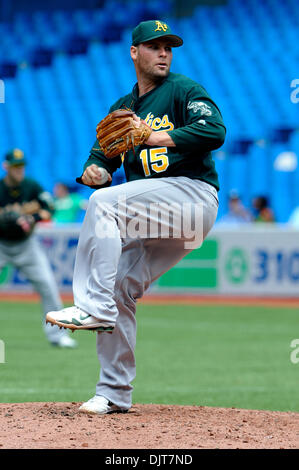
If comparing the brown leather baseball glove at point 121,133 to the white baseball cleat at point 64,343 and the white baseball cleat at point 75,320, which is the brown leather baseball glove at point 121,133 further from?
the white baseball cleat at point 64,343

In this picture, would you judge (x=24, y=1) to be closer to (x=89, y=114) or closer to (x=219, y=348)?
(x=89, y=114)

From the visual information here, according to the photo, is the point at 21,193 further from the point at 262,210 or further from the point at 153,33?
the point at 262,210

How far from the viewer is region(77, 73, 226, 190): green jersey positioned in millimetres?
4816

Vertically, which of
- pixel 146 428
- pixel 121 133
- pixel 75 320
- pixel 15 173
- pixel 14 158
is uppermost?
pixel 14 158

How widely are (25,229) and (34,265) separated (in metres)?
0.56

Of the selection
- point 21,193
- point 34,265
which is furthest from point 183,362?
point 21,193

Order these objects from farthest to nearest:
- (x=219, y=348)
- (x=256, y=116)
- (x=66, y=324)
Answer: (x=256, y=116), (x=219, y=348), (x=66, y=324)

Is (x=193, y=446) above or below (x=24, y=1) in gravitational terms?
below

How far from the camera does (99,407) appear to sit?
5223 millimetres

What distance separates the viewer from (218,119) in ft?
16.0

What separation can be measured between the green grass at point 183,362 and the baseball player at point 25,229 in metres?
0.59

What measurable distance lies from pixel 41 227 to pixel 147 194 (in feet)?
39.6
